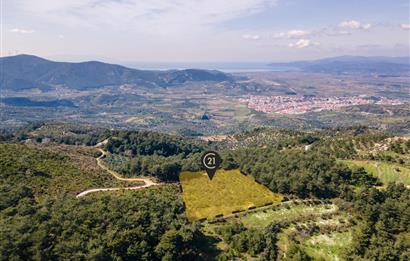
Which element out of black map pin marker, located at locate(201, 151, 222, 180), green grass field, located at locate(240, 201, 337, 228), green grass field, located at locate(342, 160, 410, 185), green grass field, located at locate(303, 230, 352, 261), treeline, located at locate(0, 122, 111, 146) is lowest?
treeline, located at locate(0, 122, 111, 146)

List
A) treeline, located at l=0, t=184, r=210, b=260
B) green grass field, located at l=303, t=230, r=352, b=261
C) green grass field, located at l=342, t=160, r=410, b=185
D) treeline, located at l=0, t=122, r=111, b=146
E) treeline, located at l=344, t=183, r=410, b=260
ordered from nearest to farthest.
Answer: treeline, located at l=0, t=184, r=210, b=260, treeline, located at l=344, t=183, r=410, b=260, green grass field, located at l=303, t=230, r=352, b=261, green grass field, located at l=342, t=160, r=410, b=185, treeline, located at l=0, t=122, r=111, b=146

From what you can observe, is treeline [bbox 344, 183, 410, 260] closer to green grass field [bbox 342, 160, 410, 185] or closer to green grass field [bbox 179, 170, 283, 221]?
green grass field [bbox 342, 160, 410, 185]

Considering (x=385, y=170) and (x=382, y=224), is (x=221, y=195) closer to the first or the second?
(x=382, y=224)

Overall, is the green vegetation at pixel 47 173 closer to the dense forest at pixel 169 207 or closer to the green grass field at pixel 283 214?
the dense forest at pixel 169 207

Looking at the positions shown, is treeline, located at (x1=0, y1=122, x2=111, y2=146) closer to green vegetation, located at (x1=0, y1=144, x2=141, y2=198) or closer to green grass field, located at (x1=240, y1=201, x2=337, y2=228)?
green vegetation, located at (x1=0, y1=144, x2=141, y2=198)

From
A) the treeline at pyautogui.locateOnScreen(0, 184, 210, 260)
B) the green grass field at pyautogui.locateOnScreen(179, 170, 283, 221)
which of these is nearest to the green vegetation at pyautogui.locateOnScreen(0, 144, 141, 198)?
the treeline at pyautogui.locateOnScreen(0, 184, 210, 260)

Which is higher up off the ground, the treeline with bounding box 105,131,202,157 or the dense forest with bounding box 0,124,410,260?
the dense forest with bounding box 0,124,410,260

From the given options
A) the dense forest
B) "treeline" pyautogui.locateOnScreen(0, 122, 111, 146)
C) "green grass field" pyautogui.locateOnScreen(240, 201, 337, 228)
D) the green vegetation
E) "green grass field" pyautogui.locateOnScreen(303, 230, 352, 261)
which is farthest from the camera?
"treeline" pyautogui.locateOnScreen(0, 122, 111, 146)

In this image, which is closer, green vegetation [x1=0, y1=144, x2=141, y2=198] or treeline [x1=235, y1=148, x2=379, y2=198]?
green vegetation [x1=0, y1=144, x2=141, y2=198]
